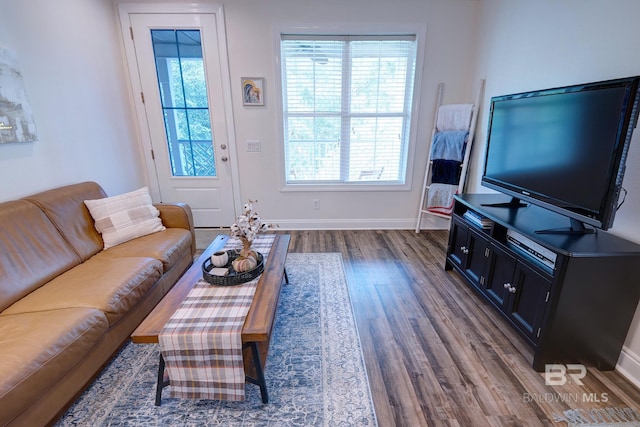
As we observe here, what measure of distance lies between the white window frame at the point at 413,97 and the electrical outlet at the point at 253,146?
230 millimetres

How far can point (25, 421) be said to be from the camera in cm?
117

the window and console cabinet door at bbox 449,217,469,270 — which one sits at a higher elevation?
the window

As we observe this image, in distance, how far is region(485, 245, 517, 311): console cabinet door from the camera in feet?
6.03

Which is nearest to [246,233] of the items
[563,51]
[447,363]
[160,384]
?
[160,384]

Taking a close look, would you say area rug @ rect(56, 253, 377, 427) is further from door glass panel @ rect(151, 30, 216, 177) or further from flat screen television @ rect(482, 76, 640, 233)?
door glass panel @ rect(151, 30, 216, 177)

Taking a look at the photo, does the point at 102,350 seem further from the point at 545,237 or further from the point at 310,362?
the point at 545,237

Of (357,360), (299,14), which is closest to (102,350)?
(357,360)

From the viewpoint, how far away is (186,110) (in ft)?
10.8

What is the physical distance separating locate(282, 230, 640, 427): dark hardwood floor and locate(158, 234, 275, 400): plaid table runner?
76cm

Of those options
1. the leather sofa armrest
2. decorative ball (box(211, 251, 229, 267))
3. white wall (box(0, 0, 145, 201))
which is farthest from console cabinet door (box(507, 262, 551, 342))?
white wall (box(0, 0, 145, 201))

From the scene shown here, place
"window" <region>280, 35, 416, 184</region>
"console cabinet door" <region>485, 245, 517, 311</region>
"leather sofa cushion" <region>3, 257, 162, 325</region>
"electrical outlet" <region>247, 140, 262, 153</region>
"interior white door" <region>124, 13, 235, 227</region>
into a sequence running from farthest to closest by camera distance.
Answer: "electrical outlet" <region>247, 140, 262, 153</region>, "window" <region>280, 35, 416, 184</region>, "interior white door" <region>124, 13, 235, 227</region>, "console cabinet door" <region>485, 245, 517, 311</region>, "leather sofa cushion" <region>3, 257, 162, 325</region>

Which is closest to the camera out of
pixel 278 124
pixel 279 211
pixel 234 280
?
pixel 234 280

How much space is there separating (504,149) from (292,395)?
2216 mm

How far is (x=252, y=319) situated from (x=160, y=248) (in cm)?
122
